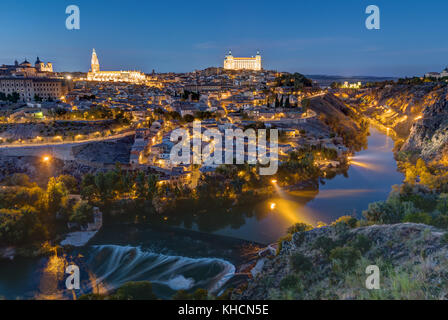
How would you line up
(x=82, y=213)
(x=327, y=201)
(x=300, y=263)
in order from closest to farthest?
1. (x=300, y=263)
2. (x=82, y=213)
3. (x=327, y=201)

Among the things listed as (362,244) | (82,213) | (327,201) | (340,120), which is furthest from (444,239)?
(340,120)

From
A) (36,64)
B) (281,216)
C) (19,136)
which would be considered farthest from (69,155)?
(36,64)

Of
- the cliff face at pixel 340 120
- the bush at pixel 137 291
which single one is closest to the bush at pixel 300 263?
the bush at pixel 137 291

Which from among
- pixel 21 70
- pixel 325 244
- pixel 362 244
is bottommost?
pixel 325 244

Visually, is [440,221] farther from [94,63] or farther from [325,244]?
[94,63]

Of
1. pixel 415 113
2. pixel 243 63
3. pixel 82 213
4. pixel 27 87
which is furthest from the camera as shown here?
pixel 243 63

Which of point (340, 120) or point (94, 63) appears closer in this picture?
point (340, 120)

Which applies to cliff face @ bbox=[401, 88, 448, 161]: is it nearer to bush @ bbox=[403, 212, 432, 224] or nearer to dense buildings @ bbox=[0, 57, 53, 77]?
bush @ bbox=[403, 212, 432, 224]

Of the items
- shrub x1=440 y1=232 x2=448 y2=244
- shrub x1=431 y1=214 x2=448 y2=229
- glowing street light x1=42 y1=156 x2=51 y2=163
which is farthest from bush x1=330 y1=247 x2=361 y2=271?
glowing street light x1=42 y1=156 x2=51 y2=163
